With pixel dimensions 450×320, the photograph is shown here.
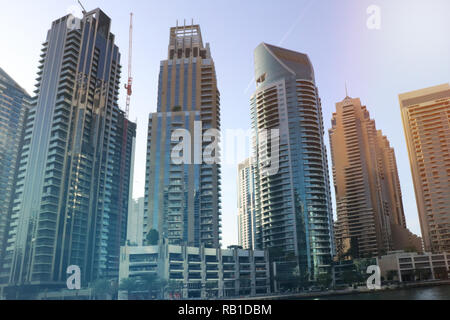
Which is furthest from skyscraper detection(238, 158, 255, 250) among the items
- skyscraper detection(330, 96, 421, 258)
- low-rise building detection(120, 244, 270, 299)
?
low-rise building detection(120, 244, 270, 299)

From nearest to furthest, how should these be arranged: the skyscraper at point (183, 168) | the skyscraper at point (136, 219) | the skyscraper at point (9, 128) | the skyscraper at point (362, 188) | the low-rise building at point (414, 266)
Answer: the skyscraper at point (183, 168)
the low-rise building at point (414, 266)
the skyscraper at point (9, 128)
the skyscraper at point (362, 188)
the skyscraper at point (136, 219)

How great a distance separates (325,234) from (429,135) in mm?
64947

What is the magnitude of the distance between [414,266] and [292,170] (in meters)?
45.2

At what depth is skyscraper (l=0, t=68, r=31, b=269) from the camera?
12394 cm

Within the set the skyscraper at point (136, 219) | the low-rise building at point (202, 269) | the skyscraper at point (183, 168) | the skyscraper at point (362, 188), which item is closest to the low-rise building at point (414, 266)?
the skyscraper at point (362, 188)

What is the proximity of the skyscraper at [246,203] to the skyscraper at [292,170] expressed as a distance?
4421 centimetres

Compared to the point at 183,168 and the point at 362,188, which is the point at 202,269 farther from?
the point at 362,188

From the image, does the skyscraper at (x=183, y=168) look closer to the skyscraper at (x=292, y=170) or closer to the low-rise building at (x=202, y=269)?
the low-rise building at (x=202, y=269)

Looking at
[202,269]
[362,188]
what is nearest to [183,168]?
[202,269]

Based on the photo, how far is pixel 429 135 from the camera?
150 metres

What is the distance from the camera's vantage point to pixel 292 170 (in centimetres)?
12056

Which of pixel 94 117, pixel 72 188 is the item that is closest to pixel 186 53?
pixel 94 117

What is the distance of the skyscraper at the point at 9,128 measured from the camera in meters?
124
